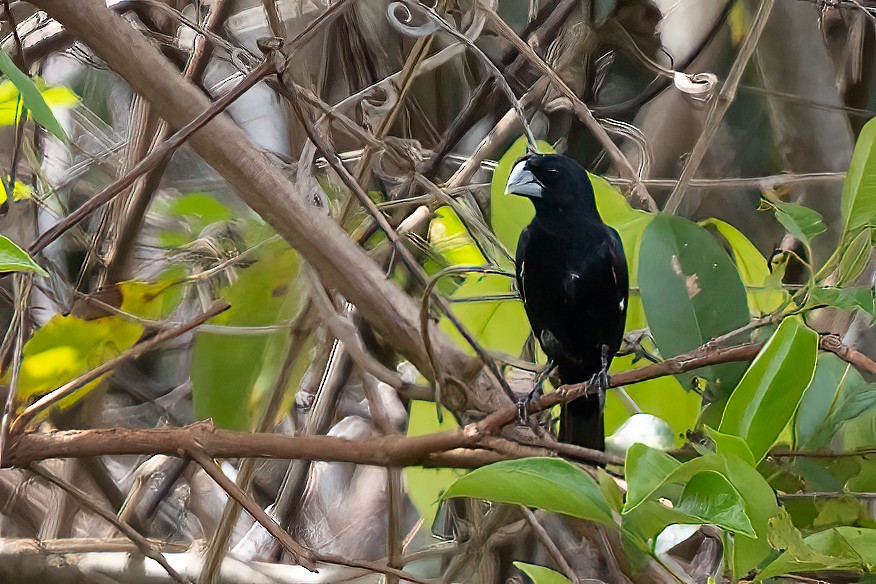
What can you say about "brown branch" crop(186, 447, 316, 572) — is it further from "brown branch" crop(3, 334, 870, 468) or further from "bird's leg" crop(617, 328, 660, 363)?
"bird's leg" crop(617, 328, 660, 363)

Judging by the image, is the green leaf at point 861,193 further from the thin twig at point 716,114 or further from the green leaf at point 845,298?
the thin twig at point 716,114

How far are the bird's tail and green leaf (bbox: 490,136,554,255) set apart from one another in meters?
0.16

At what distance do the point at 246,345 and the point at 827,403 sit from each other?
425mm

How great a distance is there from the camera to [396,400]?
105cm

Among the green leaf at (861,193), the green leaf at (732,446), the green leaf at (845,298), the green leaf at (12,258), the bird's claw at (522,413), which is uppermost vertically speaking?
the green leaf at (12,258)

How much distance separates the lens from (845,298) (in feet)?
1.48

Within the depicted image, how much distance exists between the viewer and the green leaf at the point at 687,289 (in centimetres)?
53

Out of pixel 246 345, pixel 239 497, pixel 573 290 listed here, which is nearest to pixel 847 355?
pixel 573 290

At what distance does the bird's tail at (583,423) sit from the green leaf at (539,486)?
0.57 feet

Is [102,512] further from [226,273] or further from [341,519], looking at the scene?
[341,519]

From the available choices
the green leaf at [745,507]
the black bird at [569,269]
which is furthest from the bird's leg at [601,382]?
the green leaf at [745,507]

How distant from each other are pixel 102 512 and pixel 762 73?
0.97 metres

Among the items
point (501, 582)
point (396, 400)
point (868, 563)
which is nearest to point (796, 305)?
point (868, 563)

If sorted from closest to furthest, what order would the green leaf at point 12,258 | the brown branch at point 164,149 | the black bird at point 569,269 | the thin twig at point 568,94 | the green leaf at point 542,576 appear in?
1. the green leaf at point 12,258
2. the green leaf at point 542,576
3. the brown branch at point 164,149
4. the black bird at point 569,269
5. the thin twig at point 568,94
